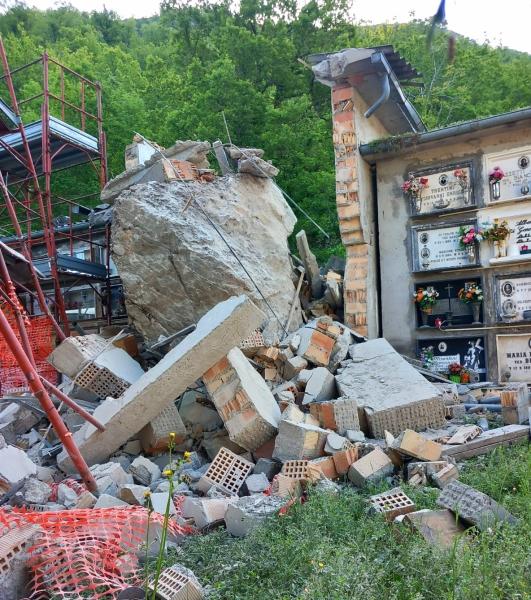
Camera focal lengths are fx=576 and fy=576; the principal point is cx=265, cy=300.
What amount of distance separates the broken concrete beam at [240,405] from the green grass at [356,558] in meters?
1.66

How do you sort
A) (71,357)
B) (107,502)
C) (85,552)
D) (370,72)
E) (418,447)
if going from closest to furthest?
(85,552)
(107,502)
(418,447)
(71,357)
(370,72)

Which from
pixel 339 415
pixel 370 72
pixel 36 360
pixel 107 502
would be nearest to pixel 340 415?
pixel 339 415

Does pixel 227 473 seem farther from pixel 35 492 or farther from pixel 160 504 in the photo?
pixel 35 492

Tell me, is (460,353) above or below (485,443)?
above

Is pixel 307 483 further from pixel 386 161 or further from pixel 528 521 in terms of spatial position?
pixel 386 161

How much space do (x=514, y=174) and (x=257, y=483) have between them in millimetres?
7265

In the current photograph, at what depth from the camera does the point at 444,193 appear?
10.6 metres

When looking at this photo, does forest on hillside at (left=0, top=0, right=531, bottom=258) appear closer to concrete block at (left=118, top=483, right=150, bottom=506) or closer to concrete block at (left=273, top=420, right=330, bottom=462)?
concrete block at (left=273, top=420, right=330, bottom=462)

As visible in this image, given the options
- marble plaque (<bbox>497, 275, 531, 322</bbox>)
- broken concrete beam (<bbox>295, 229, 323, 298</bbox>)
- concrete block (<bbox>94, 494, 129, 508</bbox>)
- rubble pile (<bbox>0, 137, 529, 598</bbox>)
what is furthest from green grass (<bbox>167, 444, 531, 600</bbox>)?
broken concrete beam (<bbox>295, 229, 323, 298</bbox>)

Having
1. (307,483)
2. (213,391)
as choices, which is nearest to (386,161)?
(213,391)

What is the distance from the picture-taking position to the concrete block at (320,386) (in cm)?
742

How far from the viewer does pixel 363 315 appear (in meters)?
10.2

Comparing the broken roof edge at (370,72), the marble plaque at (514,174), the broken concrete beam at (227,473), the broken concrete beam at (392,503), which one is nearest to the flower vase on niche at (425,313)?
the marble plaque at (514,174)

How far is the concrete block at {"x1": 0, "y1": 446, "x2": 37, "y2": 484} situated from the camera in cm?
558
